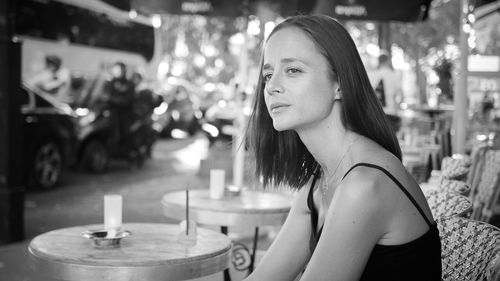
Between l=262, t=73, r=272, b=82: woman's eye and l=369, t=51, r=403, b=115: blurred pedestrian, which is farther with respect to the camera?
l=369, t=51, r=403, b=115: blurred pedestrian

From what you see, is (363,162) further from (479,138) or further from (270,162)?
(479,138)

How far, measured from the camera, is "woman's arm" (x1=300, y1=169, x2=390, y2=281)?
1.98 m

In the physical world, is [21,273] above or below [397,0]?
below

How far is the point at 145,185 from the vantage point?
39.2 ft

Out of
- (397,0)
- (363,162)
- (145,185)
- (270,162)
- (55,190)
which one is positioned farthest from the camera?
(145,185)

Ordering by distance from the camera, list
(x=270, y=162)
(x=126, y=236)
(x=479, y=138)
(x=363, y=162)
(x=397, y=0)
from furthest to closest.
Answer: (x=397, y=0)
(x=479, y=138)
(x=126, y=236)
(x=270, y=162)
(x=363, y=162)

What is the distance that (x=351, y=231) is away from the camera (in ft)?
6.49

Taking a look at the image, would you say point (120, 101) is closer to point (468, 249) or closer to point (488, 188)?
point (488, 188)

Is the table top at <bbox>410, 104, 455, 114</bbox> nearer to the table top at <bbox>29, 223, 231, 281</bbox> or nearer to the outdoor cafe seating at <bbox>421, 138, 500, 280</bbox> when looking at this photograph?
the outdoor cafe seating at <bbox>421, 138, 500, 280</bbox>

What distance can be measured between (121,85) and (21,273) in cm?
810

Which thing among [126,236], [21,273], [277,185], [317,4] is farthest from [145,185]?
[277,185]

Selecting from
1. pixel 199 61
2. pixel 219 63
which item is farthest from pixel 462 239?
pixel 199 61

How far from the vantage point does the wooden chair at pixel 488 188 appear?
5758 millimetres

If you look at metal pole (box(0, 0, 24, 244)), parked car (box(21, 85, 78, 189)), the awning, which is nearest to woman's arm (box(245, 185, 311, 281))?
metal pole (box(0, 0, 24, 244))
